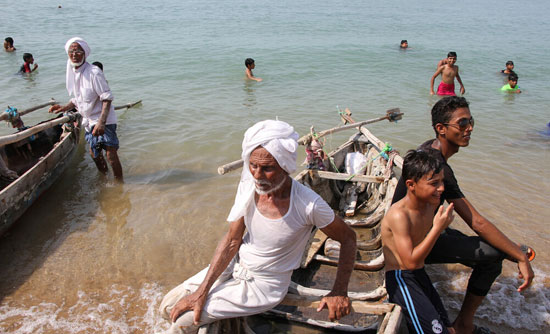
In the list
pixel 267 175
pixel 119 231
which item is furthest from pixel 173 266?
pixel 267 175

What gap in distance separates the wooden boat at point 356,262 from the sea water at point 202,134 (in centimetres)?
95

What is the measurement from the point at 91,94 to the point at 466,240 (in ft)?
15.9

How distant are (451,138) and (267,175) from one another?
1.61 meters

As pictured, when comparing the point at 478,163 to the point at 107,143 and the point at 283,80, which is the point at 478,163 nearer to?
the point at 107,143

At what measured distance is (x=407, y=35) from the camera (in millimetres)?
21328

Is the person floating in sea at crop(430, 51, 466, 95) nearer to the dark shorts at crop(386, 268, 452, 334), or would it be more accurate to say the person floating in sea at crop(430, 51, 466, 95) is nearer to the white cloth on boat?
the white cloth on boat

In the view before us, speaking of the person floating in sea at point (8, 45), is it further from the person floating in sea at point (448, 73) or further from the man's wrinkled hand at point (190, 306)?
the man's wrinkled hand at point (190, 306)

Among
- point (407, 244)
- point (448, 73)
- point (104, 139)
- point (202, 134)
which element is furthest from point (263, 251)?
point (448, 73)

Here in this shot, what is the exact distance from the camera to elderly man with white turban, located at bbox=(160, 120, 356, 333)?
2188mm

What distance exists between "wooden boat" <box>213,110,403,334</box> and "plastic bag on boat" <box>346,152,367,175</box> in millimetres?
36

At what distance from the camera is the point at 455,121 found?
112 inches

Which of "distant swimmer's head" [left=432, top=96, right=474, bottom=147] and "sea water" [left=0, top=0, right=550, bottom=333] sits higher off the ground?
"distant swimmer's head" [left=432, top=96, right=474, bottom=147]

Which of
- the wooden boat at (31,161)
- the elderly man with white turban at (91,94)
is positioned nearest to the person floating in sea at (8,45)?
the wooden boat at (31,161)

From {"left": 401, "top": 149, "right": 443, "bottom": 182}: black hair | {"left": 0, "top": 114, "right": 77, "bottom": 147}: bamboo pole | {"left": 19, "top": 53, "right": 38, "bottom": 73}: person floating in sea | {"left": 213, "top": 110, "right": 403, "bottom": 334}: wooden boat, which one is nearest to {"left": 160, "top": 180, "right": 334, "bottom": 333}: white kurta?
{"left": 213, "top": 110, "right": 403, "bottom": 334}: wooden boat
